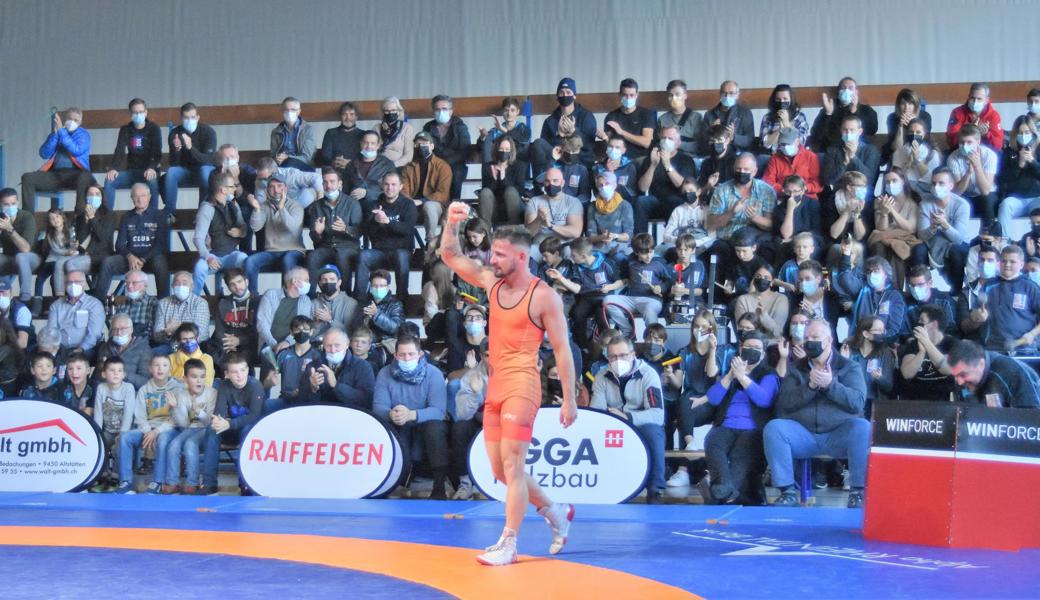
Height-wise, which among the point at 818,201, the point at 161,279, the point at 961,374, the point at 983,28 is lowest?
the point at 961,374

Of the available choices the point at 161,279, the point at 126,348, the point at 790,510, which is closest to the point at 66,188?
the point at 161,279

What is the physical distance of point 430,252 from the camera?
1160 centimetres

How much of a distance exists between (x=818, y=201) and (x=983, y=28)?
5.12 metres

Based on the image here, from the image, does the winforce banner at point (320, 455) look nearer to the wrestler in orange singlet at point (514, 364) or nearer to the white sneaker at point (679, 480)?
the white sneaker at point (679, 480)

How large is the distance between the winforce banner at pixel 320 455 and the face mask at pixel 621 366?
169 centimetres

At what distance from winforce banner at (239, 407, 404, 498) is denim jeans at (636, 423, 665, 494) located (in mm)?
1795

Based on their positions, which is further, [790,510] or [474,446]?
[474,446]

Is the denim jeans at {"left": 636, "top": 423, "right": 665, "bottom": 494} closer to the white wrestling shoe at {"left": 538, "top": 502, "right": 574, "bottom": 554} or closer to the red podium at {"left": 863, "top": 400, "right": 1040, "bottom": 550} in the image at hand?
the red podium at {"left": 863, "top": 400, "right": 1040, "bottom": 550}

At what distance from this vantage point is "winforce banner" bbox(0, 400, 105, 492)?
9.52 metres

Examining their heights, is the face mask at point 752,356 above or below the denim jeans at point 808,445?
above

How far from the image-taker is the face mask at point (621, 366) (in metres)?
9.10

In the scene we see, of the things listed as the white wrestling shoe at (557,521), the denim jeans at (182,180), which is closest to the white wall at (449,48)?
the denim jeans at (182,180)

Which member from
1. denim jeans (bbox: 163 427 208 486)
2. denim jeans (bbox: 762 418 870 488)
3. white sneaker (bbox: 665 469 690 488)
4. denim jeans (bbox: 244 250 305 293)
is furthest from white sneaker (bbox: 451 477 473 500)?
denim jeans (bbox: 244 250 305 293)

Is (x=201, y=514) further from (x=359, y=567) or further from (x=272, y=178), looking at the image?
(x=272, y=178)
